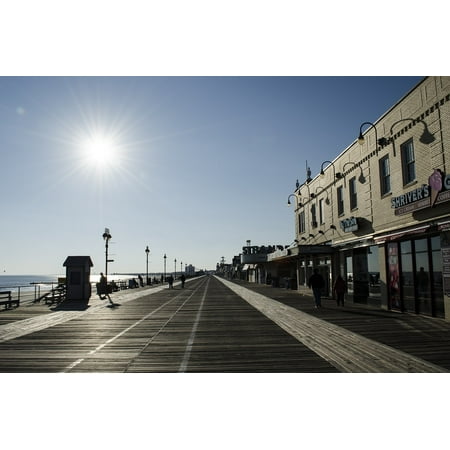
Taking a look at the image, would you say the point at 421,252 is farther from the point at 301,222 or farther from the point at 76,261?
the point at 76,261

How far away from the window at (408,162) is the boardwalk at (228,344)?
17.2 feet

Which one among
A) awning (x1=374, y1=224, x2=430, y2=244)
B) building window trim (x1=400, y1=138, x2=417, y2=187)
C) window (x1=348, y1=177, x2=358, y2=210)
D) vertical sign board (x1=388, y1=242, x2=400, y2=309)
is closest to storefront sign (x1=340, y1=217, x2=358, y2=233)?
window (x1=348, y1=177, x2=358, y2=210)

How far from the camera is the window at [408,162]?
14.6 metres

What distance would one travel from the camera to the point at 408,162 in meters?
14.9

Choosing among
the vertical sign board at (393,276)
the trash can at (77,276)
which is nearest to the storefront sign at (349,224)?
the vertical sign board at (393,276)

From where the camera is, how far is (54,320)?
1433 cm

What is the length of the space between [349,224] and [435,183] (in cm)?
740

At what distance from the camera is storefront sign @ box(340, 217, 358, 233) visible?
18984 mm

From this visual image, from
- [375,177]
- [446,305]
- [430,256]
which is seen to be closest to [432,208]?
[430,256]

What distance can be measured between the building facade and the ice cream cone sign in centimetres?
3

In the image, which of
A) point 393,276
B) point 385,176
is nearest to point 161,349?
point 393,276
